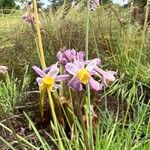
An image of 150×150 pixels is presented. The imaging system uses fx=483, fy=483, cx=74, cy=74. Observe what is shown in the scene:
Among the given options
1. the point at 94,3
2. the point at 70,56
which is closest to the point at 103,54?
the point at 94,3

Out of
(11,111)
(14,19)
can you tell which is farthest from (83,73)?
(14,19)

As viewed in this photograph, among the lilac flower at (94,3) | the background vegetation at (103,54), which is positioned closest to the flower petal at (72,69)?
the background vegetation at (103,54)

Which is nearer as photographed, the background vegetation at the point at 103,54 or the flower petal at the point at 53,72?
the flower petal at the point at 53,72

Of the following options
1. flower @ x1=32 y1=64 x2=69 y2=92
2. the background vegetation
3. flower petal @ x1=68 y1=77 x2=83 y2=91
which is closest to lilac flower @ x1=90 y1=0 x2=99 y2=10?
the background vegetation

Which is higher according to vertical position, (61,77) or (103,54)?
(61,77)

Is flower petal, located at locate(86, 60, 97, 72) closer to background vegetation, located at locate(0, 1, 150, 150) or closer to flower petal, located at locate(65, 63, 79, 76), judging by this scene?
flower petal, located at locate(65, 63, 79, 76)

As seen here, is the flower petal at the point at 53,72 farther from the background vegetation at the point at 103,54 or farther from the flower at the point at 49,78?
the background vegetation at the point at 103,54

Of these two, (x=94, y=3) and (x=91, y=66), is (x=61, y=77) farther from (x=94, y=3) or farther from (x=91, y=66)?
(x=94, y=3)

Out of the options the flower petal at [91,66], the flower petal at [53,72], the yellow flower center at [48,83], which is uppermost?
the flower petal at [91,66]

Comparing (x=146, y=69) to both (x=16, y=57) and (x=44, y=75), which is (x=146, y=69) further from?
(x=44, y=75)
